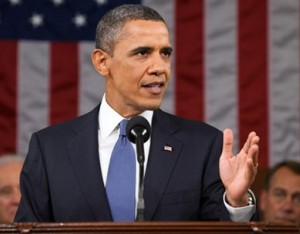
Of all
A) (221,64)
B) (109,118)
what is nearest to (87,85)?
(221,64)

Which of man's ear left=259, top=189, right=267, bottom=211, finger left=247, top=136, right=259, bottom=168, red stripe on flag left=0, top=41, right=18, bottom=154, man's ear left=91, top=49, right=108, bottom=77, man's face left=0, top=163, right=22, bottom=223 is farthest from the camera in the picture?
red stripe on flag left=0, top=41, right=18, bottom=154

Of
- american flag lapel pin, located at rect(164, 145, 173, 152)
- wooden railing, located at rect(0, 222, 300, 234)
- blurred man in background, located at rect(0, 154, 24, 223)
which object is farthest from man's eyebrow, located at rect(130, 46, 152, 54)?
blurred man in background, located at rect(0, 154, 24, 223)

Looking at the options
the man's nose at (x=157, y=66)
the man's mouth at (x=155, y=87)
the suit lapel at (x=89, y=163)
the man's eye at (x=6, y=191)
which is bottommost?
the man's eye at (x=6, y=191)

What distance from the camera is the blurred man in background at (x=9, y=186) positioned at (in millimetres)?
4949

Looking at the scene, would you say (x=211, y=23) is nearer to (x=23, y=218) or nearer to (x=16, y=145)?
(x=16, y=145)

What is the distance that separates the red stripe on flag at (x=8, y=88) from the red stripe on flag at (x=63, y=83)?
0.22 m

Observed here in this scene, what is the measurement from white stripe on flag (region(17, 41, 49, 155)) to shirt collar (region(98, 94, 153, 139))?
7.10ft

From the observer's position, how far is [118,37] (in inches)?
135

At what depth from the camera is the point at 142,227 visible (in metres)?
2.62

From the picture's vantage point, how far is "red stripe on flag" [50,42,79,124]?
563cm

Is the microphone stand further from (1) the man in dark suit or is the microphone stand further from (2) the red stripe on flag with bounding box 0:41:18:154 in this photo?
(2) the red stripe on flag with bounding box 0:41:18:154

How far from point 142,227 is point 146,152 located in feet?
2.47

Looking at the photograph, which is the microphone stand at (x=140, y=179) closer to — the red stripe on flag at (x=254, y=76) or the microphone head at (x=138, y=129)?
the microphone head at (x=138, y=129)

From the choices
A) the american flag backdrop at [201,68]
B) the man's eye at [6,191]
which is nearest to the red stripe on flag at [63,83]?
the american flag backdrop at [201,68]
